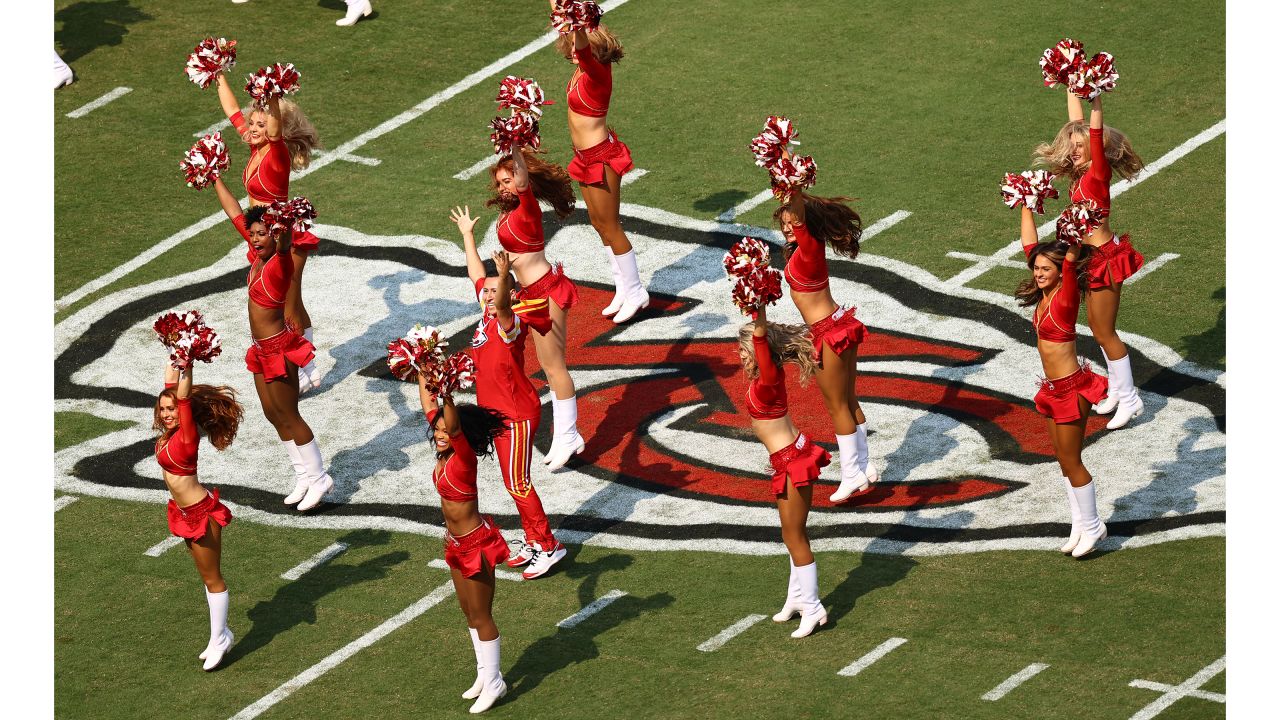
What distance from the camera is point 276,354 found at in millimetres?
14578

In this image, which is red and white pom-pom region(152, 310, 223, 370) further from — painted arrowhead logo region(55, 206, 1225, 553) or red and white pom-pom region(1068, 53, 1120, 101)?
red and white pom-pom region(1068, 53, 1120, 101)

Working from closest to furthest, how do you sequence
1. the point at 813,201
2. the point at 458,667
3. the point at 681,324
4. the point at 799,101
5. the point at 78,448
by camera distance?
the point at 458,667
the point at 813,201
the point at 78,448
the point at 681,324
the point at 799,101

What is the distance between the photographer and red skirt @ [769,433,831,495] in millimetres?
12398

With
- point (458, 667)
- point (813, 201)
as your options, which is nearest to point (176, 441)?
point (458, 667)

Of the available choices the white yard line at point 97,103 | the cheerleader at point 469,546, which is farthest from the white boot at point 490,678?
the white yard line at point 97,103

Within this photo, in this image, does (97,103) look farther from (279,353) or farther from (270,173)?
(279,353)

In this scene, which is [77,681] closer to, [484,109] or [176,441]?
[176,441]

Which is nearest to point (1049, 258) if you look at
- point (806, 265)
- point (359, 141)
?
point (806, 265)

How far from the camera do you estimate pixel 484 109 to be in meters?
20.8

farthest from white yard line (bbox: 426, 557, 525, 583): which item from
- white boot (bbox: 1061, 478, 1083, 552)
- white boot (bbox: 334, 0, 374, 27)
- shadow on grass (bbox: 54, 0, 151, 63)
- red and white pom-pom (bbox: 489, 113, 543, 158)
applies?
shadow on grass (bbox: 54, 0, 151, 63)

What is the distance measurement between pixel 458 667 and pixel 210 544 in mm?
1901

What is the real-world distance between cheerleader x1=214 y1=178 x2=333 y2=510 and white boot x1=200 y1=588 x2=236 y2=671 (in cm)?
193

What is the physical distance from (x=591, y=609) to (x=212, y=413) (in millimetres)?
2927

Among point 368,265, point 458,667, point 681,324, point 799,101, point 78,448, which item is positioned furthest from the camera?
point 799,101
